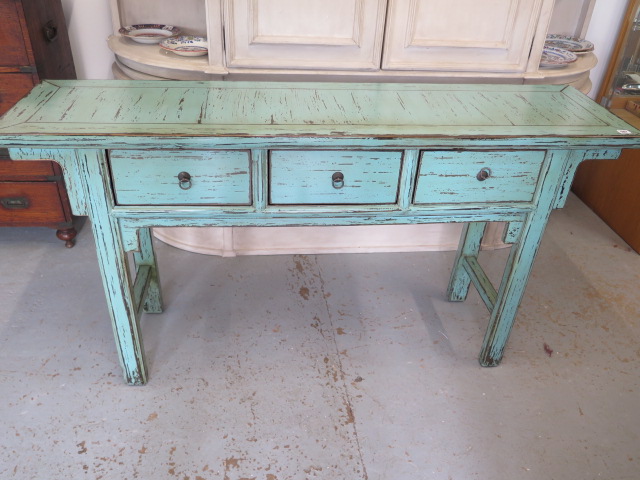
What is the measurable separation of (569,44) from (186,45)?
2002 mm

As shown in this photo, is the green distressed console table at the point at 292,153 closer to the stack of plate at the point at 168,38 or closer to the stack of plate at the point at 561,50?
the stack of plate at the point at 168,38

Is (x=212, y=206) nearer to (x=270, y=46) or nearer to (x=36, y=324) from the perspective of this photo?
(x=270, y=46)

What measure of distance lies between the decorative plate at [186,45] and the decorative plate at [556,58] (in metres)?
1.60

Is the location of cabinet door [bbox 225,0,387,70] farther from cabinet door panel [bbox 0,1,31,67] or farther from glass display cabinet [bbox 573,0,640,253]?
glass display cabinet [bbox 573,0,640,253]

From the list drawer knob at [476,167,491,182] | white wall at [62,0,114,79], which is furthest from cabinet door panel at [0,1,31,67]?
drawer knob at [476,167,491,182]

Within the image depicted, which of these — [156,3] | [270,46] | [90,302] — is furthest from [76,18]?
[90,302]

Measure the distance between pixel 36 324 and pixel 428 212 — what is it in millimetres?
1865

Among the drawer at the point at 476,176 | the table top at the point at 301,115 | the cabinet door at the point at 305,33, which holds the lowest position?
the drawer at the point at 476,176

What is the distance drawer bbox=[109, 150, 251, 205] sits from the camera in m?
1.72

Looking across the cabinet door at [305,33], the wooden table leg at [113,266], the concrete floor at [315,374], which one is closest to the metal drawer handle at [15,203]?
the concrete floor at [315,374]

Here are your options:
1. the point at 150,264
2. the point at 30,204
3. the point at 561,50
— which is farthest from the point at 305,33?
the point at 30,204

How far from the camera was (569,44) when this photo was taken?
2.95 m

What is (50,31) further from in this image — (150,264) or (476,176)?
(476,176)

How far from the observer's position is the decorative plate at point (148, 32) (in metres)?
2.61
